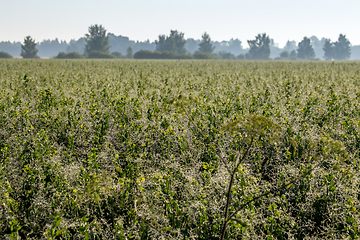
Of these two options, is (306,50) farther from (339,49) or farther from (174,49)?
(174,49)

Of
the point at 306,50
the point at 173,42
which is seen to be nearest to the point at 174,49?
the point at 173,42

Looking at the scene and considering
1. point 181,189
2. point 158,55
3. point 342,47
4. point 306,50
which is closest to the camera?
point 181,189

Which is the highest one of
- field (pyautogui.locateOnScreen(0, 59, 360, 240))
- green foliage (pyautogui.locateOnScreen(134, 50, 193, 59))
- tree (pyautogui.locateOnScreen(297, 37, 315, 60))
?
tree (pyautogui.locateOnScreen(297, 37, 315, 60))

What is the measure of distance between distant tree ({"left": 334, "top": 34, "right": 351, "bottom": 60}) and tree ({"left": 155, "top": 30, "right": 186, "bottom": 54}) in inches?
2751

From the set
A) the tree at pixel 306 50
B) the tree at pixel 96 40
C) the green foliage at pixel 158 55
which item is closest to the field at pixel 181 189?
the green foliage at pixel 158 55

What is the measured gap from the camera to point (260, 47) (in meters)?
103

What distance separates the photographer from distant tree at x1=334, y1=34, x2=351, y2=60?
11219 centimetres

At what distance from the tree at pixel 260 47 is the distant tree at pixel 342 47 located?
35.8 metres

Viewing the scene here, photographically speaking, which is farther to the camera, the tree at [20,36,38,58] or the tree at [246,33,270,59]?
the tree at [246,33,270,59]

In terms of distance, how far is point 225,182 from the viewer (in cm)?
362

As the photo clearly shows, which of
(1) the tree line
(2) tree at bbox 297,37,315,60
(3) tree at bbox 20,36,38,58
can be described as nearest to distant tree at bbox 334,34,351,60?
(1) the tree line

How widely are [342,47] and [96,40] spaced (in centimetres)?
10200

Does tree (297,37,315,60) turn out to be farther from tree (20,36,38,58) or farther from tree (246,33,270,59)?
tree (20,36,38,58)

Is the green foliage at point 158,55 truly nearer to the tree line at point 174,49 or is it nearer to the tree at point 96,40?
the tree line at point 174,49
